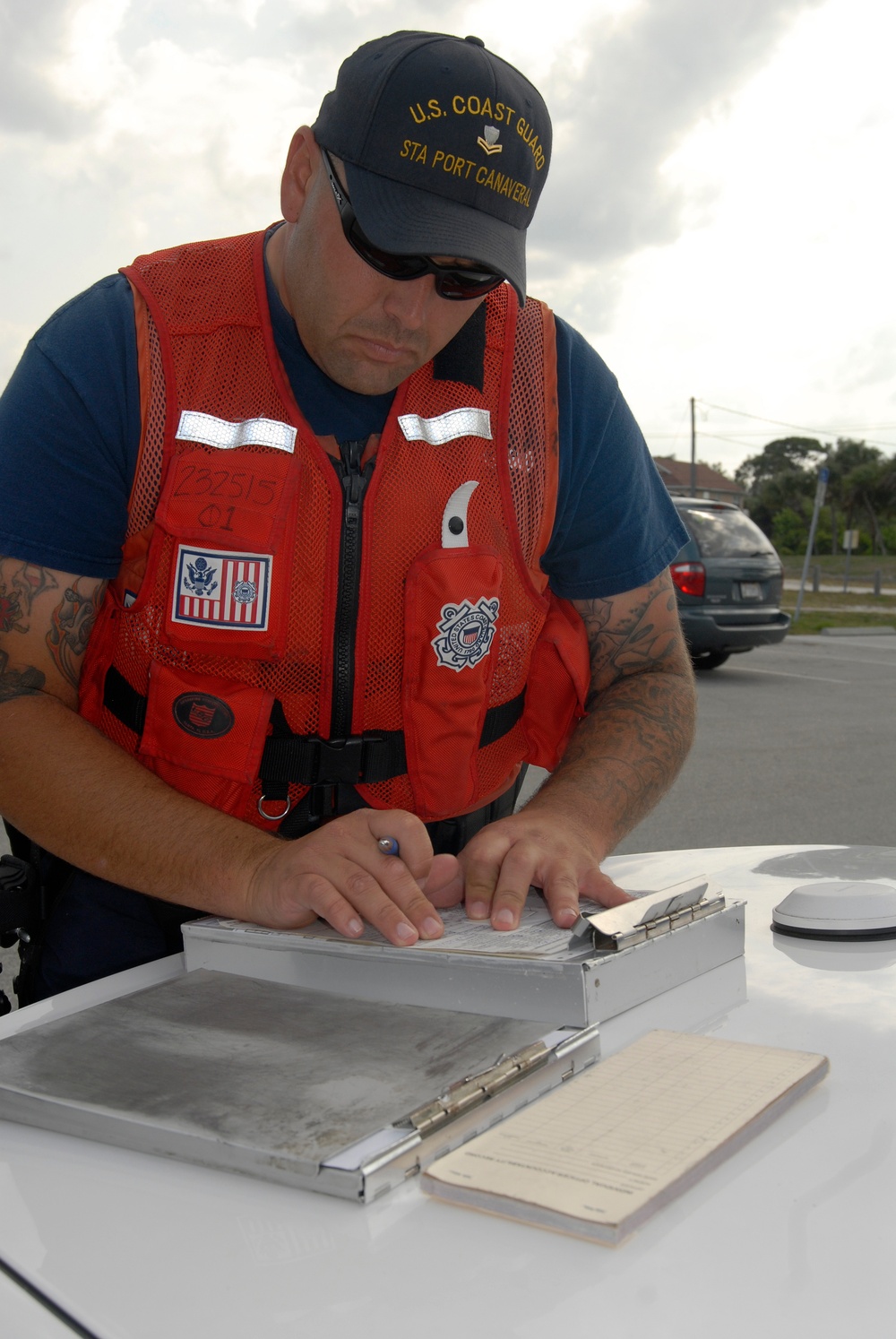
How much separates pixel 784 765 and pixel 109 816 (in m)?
7.10

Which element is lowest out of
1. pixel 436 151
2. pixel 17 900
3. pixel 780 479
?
pixel 17 900

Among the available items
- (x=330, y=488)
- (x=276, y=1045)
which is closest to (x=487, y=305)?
(x=330, y=488)

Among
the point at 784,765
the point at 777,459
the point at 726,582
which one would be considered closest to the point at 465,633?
the point at 784,765

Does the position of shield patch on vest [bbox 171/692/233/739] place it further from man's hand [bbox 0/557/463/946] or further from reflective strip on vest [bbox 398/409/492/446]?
reflective strip on vest [bbox 398/409/492/446]

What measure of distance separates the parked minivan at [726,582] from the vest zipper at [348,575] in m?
9.67

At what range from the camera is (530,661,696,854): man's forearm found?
1719mm

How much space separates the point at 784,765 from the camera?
8141 mm

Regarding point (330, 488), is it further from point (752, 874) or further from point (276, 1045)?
point (276, 1045)

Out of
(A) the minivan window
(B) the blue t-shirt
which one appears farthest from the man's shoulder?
(A) the minivan window

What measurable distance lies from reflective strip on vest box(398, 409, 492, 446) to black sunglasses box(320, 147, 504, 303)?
194mm

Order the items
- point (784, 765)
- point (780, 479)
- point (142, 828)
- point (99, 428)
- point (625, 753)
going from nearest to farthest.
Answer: point (142, 828)
point (99, 428)
point (625, 753)
point (784, 765)
point (780, 479)

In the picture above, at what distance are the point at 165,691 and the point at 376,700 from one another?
29 centimetres

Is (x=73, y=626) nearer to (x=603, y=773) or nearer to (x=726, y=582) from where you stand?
(x=603, y=773)

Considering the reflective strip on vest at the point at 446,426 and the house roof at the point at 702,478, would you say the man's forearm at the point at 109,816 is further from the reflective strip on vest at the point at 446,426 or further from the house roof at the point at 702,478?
the house roof at the point at 702,478
